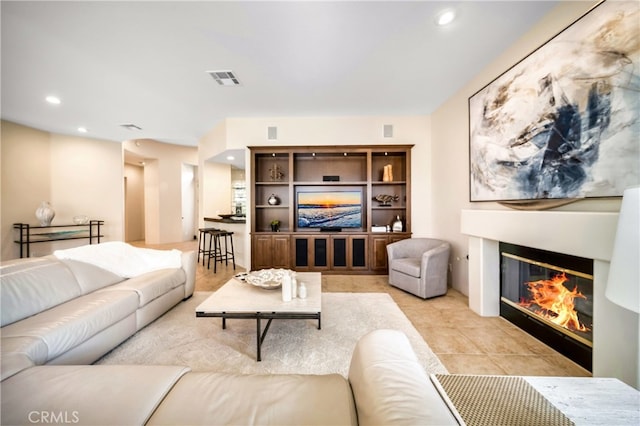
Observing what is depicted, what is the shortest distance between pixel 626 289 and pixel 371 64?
280 cm

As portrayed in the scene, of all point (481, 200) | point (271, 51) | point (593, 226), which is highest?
point (271, 51)

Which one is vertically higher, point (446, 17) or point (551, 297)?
point (446, 17)

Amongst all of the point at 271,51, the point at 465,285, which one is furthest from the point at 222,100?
the point at 465,285

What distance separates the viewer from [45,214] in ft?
15.7

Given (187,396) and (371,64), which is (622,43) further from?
(187,396)

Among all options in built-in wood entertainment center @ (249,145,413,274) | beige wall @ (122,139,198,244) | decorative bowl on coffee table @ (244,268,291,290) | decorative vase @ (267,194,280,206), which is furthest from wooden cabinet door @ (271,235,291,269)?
beige wall @ (122,139,198,244)

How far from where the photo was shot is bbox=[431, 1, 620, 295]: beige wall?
6.58 feet

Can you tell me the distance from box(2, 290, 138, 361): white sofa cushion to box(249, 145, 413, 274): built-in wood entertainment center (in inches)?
93.1

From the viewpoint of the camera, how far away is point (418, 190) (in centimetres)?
432

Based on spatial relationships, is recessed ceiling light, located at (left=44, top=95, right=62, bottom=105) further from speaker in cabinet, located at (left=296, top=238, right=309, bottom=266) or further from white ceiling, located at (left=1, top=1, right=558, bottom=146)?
speaker in cabinet, located at (left=296, top=238, right=309, bottom=266)

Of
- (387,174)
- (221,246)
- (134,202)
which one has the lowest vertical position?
(221,246)

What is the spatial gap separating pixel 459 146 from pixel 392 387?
350 cm

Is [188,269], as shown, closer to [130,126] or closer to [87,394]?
[87,394]

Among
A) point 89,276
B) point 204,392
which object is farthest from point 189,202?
point 204,392
